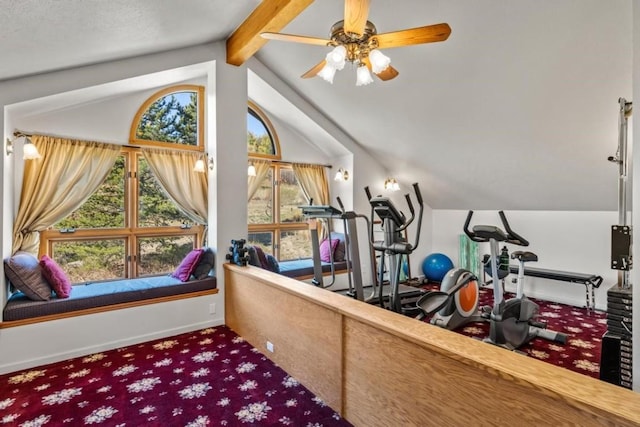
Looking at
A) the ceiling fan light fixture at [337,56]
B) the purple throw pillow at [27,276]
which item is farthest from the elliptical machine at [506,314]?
the purple throw pillow at [27,276]

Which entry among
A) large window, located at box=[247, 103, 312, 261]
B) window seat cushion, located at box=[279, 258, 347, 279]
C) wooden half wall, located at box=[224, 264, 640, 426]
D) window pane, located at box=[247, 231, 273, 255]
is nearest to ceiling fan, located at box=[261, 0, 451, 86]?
wooden half wall, located at box=[224, 264, 640, 426]

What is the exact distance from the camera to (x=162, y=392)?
104 inches

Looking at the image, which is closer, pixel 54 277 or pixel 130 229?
pixel 54 277

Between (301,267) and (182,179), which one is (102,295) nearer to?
(182,179)

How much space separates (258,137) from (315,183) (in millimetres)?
1313

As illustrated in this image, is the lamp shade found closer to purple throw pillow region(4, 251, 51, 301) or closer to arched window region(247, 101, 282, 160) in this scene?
purple throw pillow region(4, 251, 51, 301)

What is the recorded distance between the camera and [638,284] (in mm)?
1308

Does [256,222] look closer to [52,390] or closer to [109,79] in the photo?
[109,79]

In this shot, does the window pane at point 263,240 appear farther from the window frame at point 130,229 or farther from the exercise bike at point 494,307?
the exercise bike at point 494,307

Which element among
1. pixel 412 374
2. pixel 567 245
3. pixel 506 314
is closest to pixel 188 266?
pixel 412 374

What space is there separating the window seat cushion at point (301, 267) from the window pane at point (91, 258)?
218 cm

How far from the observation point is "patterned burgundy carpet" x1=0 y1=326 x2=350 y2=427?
7.57 ft

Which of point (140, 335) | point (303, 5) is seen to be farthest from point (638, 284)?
point (140, 335)

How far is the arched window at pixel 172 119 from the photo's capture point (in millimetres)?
4453
